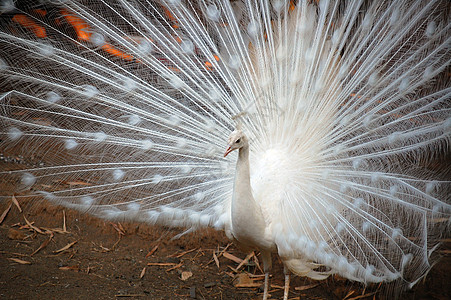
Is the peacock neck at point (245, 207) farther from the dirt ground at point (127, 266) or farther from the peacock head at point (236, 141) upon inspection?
the dirt ground at point (127, 266)

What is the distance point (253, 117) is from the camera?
3.28 m

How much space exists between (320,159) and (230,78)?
40.0 inches

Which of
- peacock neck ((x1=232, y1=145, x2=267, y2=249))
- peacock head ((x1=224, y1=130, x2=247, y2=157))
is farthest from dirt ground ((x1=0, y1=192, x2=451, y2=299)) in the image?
peacock head ((x1=224, y1=130, x2=247, y2=157))

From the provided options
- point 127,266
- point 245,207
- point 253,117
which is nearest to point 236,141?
point 245,207

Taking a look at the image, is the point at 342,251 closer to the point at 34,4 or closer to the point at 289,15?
the point at 289,15

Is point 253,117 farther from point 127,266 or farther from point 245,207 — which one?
point 127,266

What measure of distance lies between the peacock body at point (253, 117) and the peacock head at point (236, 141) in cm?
8

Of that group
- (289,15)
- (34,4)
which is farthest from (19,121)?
(289,15)

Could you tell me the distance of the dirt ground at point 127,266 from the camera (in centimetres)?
334

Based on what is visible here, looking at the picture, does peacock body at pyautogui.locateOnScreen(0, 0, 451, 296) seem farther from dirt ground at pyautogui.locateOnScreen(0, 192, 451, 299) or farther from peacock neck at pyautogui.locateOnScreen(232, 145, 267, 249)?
dirt ground at pyautogui.locateOnScreen(0, 192, 451, 299)

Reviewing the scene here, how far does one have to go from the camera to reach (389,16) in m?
2.88

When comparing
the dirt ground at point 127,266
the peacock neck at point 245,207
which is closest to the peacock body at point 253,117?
the peacock neck at point 245,207

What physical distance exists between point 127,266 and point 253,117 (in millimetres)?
1927

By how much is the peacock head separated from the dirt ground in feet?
5.53
